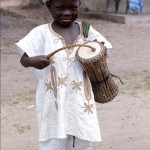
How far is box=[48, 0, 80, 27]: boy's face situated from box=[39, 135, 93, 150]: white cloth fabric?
2.32 feet

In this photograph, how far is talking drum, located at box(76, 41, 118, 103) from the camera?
100.0 inches

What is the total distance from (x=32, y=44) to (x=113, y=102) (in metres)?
2.51

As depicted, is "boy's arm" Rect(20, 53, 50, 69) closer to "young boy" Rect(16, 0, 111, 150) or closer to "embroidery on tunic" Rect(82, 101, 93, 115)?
"young boy" Rect(16, 0, 111, 150)

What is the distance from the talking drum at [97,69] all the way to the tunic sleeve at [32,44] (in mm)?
260

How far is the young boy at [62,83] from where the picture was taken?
8.61 feet

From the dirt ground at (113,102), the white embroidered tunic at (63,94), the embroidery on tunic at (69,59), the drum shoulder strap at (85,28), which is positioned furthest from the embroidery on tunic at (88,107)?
the dirt ground at (113,102)

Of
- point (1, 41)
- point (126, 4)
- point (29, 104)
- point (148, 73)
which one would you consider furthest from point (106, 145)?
point (126, 4)

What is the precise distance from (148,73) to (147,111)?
2.27 metres

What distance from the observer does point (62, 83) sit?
2637 millimetres

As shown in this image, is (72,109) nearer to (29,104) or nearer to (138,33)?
(29,104)

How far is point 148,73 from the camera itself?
6.86 m

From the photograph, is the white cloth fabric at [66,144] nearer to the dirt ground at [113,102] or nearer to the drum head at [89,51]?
the drum head at [89,51]

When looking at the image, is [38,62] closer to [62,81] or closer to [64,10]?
[62,81]

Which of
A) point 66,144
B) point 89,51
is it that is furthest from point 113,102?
point 89,51
